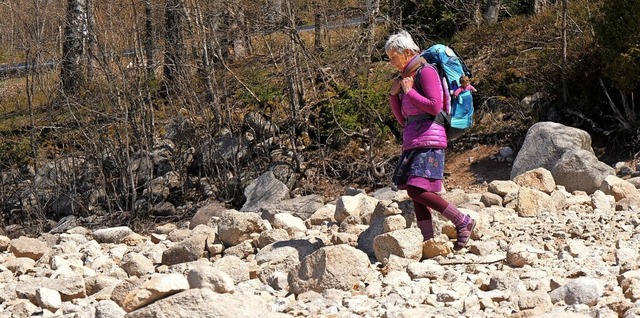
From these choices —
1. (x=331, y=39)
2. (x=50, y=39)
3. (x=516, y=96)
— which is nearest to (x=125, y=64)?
(x=50, y=39)

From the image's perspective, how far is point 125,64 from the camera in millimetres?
13031

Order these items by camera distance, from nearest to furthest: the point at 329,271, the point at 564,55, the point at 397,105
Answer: the point at 329,271 → the point at 397,105 → the point at 564,55

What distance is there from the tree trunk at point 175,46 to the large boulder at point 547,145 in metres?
4.66

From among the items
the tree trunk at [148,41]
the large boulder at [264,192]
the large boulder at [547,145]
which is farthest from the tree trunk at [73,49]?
the large boulder at [547,145]

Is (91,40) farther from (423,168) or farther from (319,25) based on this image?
(423,168)

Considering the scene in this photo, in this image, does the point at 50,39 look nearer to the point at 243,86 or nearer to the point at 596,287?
the point at 243,86

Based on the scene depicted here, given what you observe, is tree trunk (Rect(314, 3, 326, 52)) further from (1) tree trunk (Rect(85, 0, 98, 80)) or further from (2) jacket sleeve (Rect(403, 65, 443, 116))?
(2) jacket sleeve (Rect(403, 65, 443, 116))

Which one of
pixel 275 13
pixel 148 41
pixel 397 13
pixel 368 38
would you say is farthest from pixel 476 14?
pixel 148 41

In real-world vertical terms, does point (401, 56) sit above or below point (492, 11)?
above

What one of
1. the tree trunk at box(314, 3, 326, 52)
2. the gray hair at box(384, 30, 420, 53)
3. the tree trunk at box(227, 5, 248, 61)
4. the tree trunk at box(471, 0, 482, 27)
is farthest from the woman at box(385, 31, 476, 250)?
the tree trunk at box(471, 0, 482, 27)

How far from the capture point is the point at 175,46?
13.3m

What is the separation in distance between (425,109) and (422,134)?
0.64 ft

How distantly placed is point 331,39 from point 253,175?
271 cm

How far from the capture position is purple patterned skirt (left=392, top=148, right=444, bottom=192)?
6.64 meters
